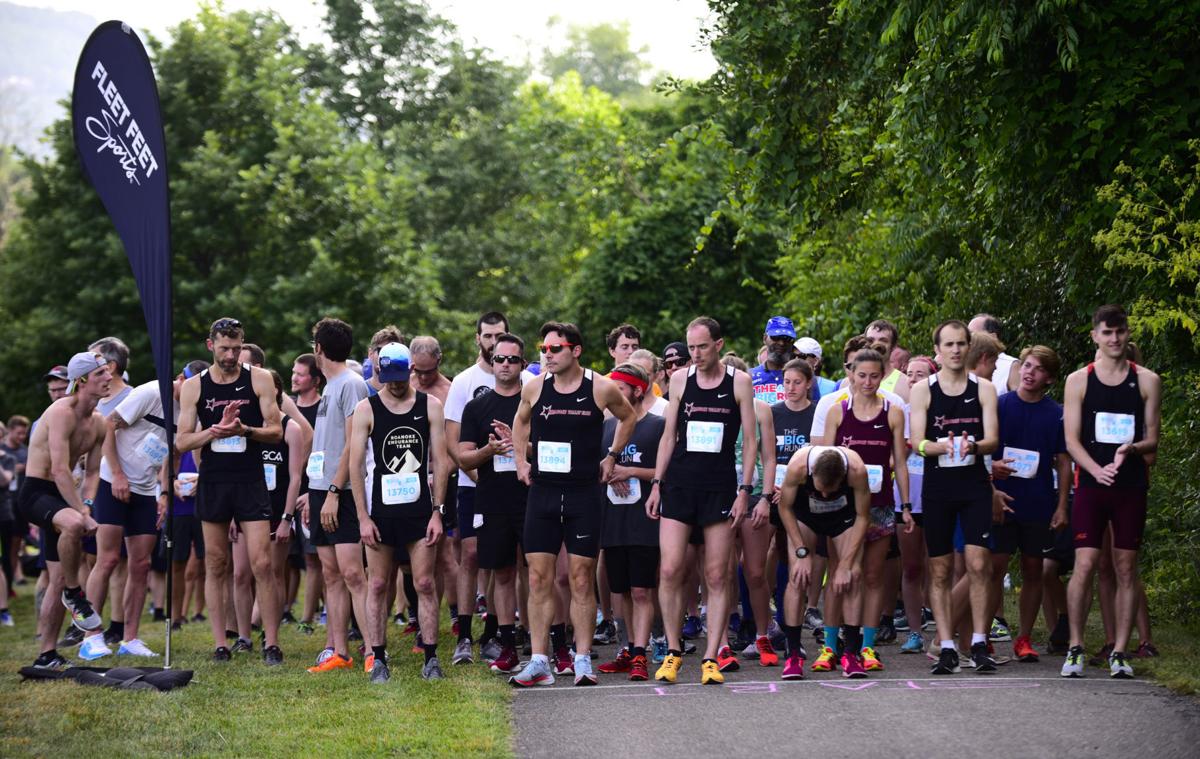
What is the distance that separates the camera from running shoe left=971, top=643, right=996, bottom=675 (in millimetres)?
9984

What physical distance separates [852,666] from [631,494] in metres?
1.93

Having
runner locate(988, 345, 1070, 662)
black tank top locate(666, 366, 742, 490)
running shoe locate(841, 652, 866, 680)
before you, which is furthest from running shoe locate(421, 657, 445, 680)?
runner locate(988, 345, 1070, 662)

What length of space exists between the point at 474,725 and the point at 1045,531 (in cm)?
431

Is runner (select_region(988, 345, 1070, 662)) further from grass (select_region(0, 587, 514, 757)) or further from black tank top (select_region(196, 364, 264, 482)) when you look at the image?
black tank top (select_region(196, 364, 264, 482))

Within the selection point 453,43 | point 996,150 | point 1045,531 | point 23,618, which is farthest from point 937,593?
point 453,43

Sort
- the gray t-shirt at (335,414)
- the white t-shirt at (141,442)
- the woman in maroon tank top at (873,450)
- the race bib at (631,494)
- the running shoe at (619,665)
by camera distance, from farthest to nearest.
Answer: the white t-shirt at (141,442) < the gray t-shirt at (335,414) < the race bib at (631,494) < the running shoe at (619,665) < the woman in maroon tank top at (873,450)

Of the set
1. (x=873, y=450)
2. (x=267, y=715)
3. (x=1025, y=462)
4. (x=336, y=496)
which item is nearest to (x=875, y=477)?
(x=873, y=450)

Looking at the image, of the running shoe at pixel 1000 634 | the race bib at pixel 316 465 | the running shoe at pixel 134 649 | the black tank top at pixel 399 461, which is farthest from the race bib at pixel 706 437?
the running shoe at pixel 134 649

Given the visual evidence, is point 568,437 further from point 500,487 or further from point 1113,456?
point 1113,456

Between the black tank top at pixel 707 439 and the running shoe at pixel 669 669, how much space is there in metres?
1.13

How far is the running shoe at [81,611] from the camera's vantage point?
38.9 feet

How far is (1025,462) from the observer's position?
34.3 ft

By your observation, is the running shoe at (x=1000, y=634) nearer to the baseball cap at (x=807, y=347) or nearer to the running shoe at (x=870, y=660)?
the running shoe at (x=870, y=660)

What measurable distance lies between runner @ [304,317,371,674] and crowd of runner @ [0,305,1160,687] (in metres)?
0.02
